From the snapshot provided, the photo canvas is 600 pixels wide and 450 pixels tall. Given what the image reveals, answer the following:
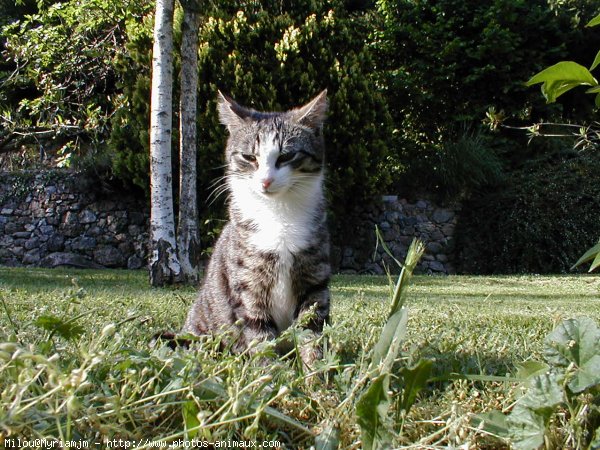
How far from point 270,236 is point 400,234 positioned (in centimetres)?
946

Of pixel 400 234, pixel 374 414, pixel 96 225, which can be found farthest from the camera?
pixel 400 234

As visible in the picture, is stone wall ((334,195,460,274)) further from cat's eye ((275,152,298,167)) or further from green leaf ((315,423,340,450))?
green leaf ((315,423,340,450))

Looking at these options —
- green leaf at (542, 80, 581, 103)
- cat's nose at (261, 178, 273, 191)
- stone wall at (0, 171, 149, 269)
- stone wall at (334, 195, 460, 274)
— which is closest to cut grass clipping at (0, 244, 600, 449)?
green leaf at (542, 80, 581, 103)

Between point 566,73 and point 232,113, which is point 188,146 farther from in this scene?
point 566,73

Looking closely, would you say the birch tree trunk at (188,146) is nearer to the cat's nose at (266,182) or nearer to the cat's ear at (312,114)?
the cat's ear at (312,114)

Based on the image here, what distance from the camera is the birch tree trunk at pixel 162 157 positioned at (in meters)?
7.08

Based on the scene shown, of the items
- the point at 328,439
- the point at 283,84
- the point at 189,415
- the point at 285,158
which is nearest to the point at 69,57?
the point at 283,84

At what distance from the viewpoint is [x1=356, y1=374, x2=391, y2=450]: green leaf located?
1.16 metres

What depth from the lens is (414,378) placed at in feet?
4.28

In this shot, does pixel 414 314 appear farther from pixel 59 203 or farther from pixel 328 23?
pixel 59 203

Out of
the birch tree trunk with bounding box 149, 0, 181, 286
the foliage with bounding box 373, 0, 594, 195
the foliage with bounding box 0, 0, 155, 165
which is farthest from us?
the foliage with bounding box 373, 0, 594, 195

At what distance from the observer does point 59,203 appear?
12.1 meters

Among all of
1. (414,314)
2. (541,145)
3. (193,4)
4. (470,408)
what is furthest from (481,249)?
(470,408)

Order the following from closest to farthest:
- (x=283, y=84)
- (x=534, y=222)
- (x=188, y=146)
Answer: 1. (x=188, y=146)
2. (x=283, y=84)
3. (x=534, y=222)
